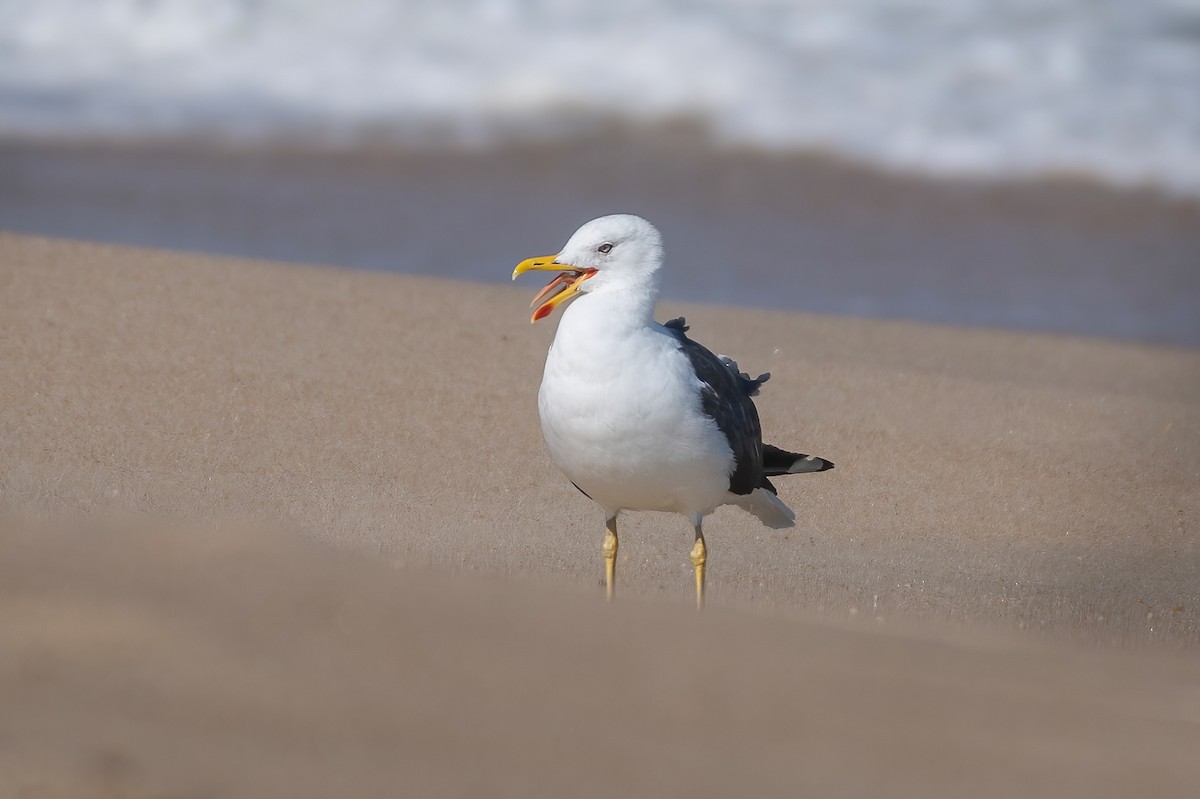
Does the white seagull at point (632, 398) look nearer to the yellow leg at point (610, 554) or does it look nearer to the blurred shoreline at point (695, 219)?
the yellow leg at point (610, 554)

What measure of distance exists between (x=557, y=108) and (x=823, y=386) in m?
6.45

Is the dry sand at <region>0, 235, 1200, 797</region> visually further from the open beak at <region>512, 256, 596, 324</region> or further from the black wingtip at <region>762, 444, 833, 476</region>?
the open beak at <region>512, 256, 596, 324</region>

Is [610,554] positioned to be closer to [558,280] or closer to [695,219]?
[558,280]

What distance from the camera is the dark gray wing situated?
417cm

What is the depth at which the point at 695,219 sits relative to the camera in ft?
31.3

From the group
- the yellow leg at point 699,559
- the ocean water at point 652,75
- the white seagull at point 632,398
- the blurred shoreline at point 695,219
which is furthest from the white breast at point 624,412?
the ocean water at point 652,75

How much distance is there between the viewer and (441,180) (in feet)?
33.6

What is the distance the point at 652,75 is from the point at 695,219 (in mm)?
3364

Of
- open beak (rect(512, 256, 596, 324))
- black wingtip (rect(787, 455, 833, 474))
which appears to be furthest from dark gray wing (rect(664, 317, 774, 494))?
open beak (rect(512, 256, 596, 324))

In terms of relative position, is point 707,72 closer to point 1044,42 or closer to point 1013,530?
point 1044,42

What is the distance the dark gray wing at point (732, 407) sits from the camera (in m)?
4.17

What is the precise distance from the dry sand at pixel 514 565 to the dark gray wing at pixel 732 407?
14.1 inches

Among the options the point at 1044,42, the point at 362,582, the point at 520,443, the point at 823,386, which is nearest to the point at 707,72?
the point at 1044,42

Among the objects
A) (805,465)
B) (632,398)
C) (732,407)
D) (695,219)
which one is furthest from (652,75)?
(632,398)
